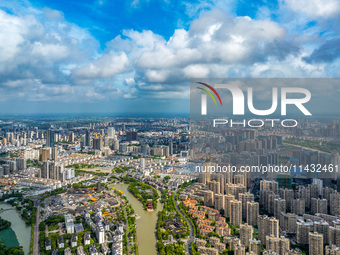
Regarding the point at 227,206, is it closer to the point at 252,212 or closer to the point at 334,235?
the point at 252,212

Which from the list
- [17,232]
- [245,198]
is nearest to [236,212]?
[245,198]

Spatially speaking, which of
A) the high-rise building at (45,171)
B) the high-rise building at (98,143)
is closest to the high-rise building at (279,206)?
the high-rise building at (45,171)

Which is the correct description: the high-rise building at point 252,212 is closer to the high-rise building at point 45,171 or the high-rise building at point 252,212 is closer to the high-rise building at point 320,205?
the high-rise building at point 320,205

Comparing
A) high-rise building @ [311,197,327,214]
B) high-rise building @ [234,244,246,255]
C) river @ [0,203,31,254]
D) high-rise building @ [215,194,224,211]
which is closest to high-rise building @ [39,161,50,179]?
river @ [0,203,31,254]

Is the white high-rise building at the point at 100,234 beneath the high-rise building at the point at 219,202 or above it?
beneath

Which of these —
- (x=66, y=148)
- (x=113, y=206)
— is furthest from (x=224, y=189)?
(x=66, y=148)

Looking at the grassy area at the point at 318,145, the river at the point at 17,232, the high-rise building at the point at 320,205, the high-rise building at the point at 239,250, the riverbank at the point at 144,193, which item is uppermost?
the grassy area at the point at 318,145

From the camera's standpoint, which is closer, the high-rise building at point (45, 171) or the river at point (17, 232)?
the river at point (17, 232)
